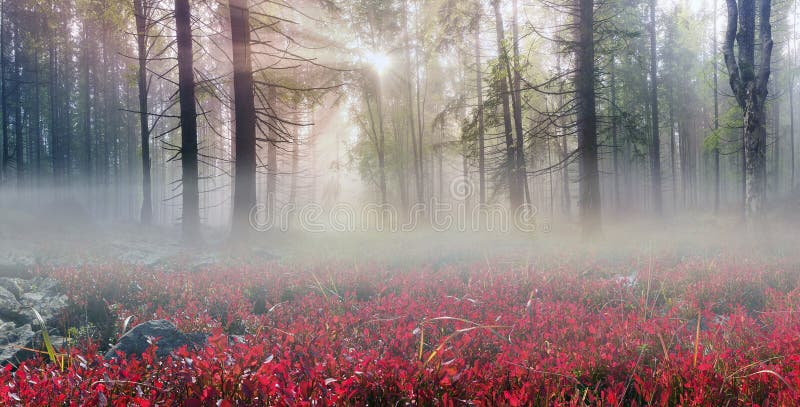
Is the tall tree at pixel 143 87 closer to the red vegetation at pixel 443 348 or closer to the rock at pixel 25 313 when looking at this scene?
the rock at pixel 25 313

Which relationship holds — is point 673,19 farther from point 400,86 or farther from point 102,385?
point 102,385

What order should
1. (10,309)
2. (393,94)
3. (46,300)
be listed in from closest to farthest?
(10,309) → (46,300) → (393,94)

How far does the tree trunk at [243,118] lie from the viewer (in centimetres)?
1091

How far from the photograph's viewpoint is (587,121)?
12.5 m

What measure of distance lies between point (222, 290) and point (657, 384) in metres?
5.15

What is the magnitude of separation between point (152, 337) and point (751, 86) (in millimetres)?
13309

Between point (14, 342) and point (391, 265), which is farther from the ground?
Result: point (14, 342)

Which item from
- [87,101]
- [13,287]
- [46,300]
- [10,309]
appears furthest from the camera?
[87,101]

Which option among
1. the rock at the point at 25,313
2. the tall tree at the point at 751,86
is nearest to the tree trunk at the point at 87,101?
the rock at the point at 25,313

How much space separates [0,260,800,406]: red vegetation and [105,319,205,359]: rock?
133 millimetres

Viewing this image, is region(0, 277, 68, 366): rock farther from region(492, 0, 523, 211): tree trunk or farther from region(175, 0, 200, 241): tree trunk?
region(492, 0, 523, 211): tree trunk

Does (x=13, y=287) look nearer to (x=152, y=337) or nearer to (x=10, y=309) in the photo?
(x=10, y=309)

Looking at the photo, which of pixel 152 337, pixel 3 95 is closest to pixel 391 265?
pixel 152 337

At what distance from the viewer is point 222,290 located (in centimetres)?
590
